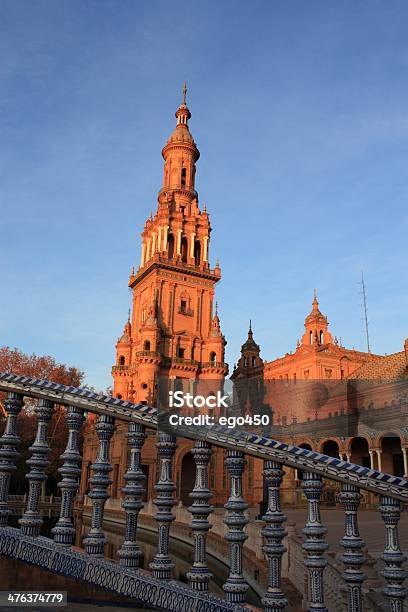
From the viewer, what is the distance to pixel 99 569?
315 centimetres

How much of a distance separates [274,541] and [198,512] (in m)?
0.48

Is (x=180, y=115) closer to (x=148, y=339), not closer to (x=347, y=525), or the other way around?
(x=148, y=339)

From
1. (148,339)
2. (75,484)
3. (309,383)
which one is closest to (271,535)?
(75,484)

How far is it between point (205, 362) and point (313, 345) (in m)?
10.1

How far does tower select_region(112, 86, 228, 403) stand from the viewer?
137 feet

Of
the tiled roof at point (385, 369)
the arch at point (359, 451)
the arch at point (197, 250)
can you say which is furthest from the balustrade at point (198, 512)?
the arch at point (197, 250)

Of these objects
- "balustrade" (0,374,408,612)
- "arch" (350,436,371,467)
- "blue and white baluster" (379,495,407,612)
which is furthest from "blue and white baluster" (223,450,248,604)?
"arch" (350,436,371,467)

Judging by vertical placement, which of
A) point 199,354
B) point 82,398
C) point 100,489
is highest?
point 199,354

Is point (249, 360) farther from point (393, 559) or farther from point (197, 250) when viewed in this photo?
point (393, 559)

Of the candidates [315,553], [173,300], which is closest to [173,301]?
[173,300]

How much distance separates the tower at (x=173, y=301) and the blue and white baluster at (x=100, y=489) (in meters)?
36.1

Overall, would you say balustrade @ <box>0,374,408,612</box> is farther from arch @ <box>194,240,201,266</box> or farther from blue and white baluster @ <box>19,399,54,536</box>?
arch @ <box>194,240,201,266</box>

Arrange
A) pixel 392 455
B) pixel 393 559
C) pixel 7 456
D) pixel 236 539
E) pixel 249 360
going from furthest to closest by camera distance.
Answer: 1. pixel 249 360
2. pixel 392 455
3. pixel 7 456
4. pixel 236 539
5. pixel 393 559

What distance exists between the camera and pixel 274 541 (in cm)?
295
